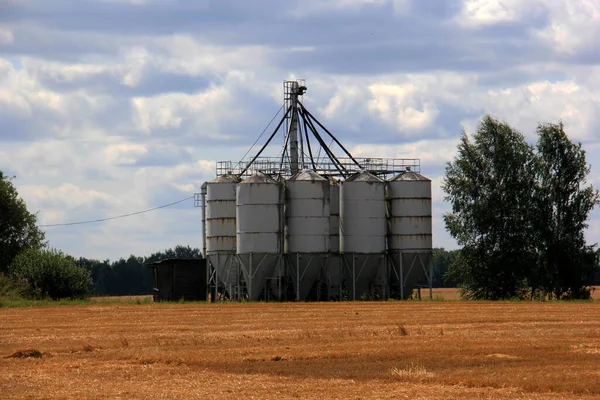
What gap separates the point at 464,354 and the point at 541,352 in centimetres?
237

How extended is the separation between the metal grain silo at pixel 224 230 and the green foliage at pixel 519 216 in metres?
17.9

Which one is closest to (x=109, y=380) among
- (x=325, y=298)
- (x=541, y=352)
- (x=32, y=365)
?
(x=32, y=365)

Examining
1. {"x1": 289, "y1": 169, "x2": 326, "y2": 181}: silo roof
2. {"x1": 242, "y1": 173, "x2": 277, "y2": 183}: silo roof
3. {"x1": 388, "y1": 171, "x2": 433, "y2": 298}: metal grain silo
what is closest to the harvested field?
{"x1": 242, "y1": 173, "x2": 277, "y2": 183}: silo roof

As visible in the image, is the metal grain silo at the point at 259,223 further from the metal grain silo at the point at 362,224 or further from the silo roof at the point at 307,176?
the metal grain silo at the point at 362,224

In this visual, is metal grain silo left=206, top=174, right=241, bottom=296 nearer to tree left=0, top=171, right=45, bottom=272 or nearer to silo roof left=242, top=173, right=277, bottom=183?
silo roof left=242, top=173, right=277, bottom=183

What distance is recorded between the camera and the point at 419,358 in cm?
3316

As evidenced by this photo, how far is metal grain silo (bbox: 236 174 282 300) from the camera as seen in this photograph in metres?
79.9

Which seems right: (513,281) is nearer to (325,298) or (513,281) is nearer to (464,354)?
(325,298)

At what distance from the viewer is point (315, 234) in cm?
8081

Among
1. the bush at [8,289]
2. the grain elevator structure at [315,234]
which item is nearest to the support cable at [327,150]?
the grain elevator structure at [315,234]

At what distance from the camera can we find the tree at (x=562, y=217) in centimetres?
8831

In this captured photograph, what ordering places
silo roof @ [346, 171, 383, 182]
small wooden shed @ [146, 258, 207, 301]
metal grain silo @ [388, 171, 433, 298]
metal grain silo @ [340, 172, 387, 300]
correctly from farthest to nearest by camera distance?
1. small wooden shed @ [146, 258, 207, 301]
2. metal grain silo @ [388, 171, 433, 298]
3. silo roof @ [346, 171, 383, 182]
4. metal grain silo @ [340, 172, 387, 300]

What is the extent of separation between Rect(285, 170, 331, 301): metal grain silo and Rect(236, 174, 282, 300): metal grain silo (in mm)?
1023

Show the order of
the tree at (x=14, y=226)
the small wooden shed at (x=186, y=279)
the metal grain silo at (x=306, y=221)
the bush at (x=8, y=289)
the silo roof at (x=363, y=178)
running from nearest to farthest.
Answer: the bush at (x=8, y=289) < the metal grain silo at (x=306, y=221) < the silo roof at (x=363, y=178) < the small wooden shed at (x=186, y=279) < the tree at (x=14, y=226)
